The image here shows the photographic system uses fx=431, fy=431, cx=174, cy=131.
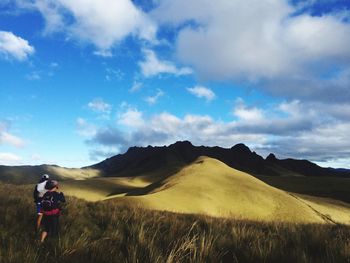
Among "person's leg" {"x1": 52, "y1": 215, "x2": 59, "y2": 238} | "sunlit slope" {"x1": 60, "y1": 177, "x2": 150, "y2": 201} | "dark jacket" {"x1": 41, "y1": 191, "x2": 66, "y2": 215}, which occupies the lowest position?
"person's leg" {"x1": 52, "y1": 215, "x2": 59, "y2": 238}

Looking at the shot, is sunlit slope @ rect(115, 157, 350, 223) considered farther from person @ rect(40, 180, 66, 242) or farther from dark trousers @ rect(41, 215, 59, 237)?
dark trousers @ rect(41, 215, 59, 237)

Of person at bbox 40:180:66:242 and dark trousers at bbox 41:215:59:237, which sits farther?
person at bbox 40:180:66:242

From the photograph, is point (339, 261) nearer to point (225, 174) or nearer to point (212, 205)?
point (212, 205)

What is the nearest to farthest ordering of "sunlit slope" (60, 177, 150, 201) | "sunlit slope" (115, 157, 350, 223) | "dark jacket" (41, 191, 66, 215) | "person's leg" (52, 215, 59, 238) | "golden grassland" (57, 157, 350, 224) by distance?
"person's leg" (52, 215, 59, 238) → "dark jacket" (41, 191, 66, 215) → "golden grassland" (57, 157, 350, 224) → "sunlit slope" (115, 157, 350, 223) → "sunlit slope" (60, 177, 150, 201)

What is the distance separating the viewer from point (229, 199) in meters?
77.0

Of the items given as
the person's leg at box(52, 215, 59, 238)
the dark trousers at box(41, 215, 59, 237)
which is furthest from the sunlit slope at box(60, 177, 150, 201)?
the dark trousers at box(41, 215, 59, 237)

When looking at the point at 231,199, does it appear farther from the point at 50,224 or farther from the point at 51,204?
the point at 50,224

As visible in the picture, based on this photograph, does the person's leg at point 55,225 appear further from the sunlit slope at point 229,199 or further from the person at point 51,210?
the sunlit slope at point 229,199

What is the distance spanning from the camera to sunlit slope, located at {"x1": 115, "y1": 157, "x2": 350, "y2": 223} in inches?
2552

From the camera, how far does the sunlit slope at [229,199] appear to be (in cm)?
6481

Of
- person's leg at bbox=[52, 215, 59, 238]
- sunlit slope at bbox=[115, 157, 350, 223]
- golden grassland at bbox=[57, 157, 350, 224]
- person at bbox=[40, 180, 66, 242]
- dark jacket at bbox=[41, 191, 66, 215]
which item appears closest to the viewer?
person's leg at bbox=[52, 215, 59, 238]

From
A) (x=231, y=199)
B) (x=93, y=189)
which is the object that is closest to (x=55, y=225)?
(x=231, y=199)

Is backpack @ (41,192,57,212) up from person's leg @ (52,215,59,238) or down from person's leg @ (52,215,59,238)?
up

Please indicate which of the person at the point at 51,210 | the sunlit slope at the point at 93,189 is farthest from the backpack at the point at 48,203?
the sunlit slope at the point at 93,189
